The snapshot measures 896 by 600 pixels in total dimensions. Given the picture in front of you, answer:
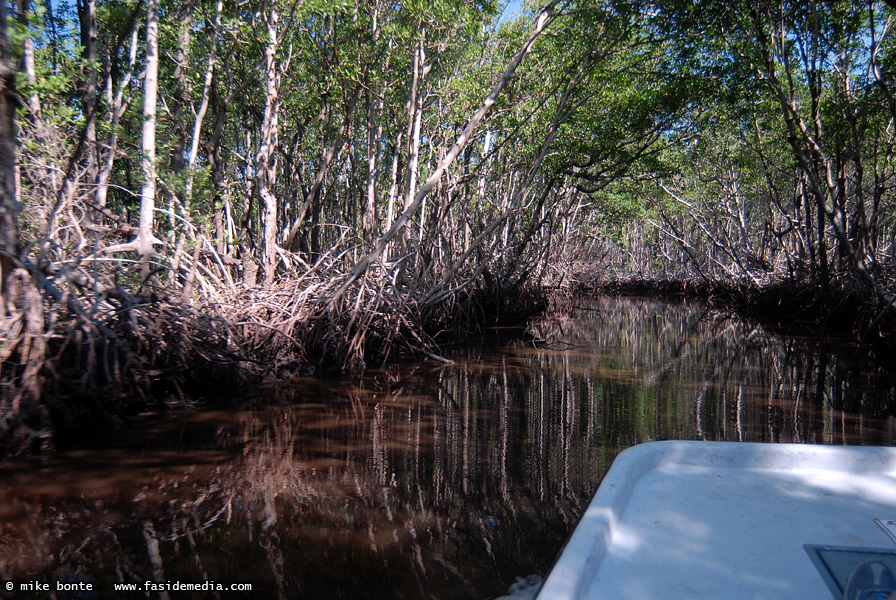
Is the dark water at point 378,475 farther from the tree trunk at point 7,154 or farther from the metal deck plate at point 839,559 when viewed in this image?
the tree trunk at point 7,154

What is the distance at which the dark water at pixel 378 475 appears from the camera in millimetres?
2270

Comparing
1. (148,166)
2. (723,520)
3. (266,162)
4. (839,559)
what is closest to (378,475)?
(723,520)

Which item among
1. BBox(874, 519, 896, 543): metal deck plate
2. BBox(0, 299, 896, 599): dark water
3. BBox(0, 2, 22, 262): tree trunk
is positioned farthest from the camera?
BBox(0, 2, 22, 262): tree trunk

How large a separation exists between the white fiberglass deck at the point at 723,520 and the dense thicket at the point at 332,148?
355 centimetres

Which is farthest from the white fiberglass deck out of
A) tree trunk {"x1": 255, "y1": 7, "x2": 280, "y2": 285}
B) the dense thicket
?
tree trunk {"x1": 255, "y1": 7, "x2": 280, "y2": 285}

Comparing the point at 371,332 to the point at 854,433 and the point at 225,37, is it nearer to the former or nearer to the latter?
the point at 854,433

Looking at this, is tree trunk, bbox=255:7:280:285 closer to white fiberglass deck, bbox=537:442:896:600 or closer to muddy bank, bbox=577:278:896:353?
white fiberglass deck, bbox=537:442:896:600

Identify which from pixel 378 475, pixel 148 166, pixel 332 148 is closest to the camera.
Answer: pixel 378 475

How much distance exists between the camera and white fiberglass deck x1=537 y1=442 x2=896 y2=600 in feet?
3.89

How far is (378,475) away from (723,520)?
216 cm

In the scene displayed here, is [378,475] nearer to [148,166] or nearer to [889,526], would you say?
[889,526]

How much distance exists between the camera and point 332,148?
946 cm

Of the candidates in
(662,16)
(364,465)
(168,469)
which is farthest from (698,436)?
(662,16)

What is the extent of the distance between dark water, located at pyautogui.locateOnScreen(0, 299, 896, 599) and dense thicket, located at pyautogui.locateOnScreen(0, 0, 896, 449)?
733mm
